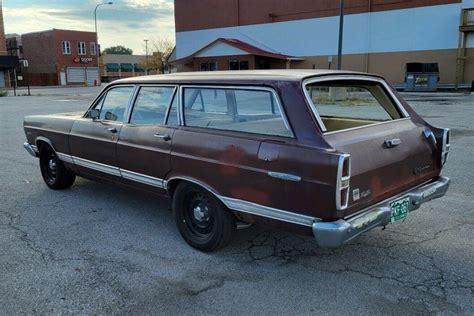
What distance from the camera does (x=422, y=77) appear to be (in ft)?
103

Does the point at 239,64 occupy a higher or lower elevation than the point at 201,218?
higher

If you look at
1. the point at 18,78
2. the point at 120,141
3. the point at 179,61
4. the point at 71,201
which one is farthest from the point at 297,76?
the point at 18,78

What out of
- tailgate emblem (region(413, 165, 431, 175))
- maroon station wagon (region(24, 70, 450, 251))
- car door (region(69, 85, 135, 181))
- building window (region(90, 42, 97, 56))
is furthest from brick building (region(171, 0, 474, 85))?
car door (region(69, 85, 135, 181))

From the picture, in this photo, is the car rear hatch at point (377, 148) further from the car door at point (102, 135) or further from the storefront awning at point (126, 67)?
the storefront awning at point (126, 67)

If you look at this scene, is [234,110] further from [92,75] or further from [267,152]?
[92,75]

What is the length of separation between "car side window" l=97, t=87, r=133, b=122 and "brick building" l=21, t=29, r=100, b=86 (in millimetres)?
64978

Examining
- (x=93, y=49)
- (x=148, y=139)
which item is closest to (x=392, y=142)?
(x=148, y=139)

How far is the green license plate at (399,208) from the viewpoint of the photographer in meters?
3.58

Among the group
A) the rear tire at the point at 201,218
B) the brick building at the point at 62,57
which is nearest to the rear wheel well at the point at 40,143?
the rear tire at the point at 201,218

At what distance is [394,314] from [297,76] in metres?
1.92

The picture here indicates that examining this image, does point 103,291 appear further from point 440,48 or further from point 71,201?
point 440,48

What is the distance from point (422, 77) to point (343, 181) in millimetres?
31550

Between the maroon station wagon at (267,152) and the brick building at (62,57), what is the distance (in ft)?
215

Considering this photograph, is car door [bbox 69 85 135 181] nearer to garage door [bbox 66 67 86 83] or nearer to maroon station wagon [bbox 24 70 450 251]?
maroon station wagon [bbox 24 70 450 251]
